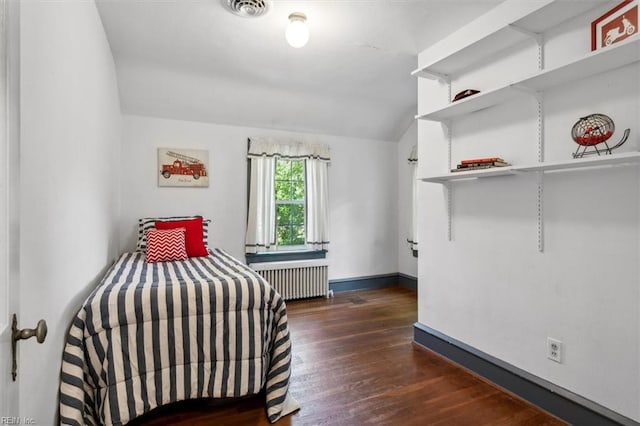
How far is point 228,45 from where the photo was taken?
261 cm

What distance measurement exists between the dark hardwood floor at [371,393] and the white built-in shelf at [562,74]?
1815 mm

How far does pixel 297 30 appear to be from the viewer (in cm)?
216

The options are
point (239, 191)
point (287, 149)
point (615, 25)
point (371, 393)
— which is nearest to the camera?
point (615, 25)

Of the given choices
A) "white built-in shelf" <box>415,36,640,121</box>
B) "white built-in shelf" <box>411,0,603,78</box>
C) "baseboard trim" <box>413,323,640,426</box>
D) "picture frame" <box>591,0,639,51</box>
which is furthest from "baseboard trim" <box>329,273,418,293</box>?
"picture frame" <box>591,0,639,51</box>

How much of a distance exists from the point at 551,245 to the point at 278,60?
2.54m

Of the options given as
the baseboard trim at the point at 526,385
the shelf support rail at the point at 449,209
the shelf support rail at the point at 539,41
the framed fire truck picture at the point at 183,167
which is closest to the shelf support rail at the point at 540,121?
the shelf support rail at the point at 539,41

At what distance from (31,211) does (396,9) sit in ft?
7.55

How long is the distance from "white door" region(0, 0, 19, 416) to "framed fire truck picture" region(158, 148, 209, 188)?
2.95 metres

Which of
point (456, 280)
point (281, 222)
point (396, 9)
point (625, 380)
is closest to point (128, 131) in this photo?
point (281, 222)

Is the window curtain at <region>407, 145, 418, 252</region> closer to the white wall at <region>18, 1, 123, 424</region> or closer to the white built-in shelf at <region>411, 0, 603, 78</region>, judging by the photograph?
the white built-in shelf at <region>411, 0, 603, 78</region>

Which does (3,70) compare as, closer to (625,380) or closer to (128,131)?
(625,380)

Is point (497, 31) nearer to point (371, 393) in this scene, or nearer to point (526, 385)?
point (526, 385)

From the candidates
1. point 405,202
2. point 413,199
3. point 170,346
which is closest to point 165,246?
point 170,346

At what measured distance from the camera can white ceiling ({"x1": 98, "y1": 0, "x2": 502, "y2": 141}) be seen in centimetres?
219
